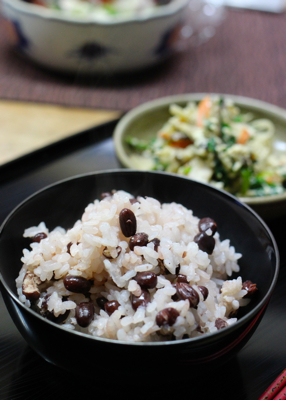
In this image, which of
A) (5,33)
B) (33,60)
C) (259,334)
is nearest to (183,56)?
(33,60)

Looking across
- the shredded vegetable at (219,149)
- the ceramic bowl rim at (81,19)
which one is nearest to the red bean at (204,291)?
the shredded vegetable at (219,149)

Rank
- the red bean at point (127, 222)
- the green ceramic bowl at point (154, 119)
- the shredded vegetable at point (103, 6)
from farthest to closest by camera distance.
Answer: the shredded vegetable at point (103, 6) → the green ceramic bowl at point (154, 119) → the red bean at point (127, 222)

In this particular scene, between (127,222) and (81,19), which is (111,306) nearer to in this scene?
(127,222)

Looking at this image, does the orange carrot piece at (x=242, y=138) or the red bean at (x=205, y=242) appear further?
the orange carrot piece at (x=242, y=138)

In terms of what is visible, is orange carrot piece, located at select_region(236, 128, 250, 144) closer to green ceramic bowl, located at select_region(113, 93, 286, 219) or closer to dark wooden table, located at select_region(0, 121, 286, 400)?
green ceramic bowl, located at select_region(113, 93, 286, 219)

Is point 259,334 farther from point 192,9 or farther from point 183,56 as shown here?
point 192,9

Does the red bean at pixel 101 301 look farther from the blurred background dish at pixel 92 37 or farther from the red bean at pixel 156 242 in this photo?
the blurred background dish at pixel 92 37
